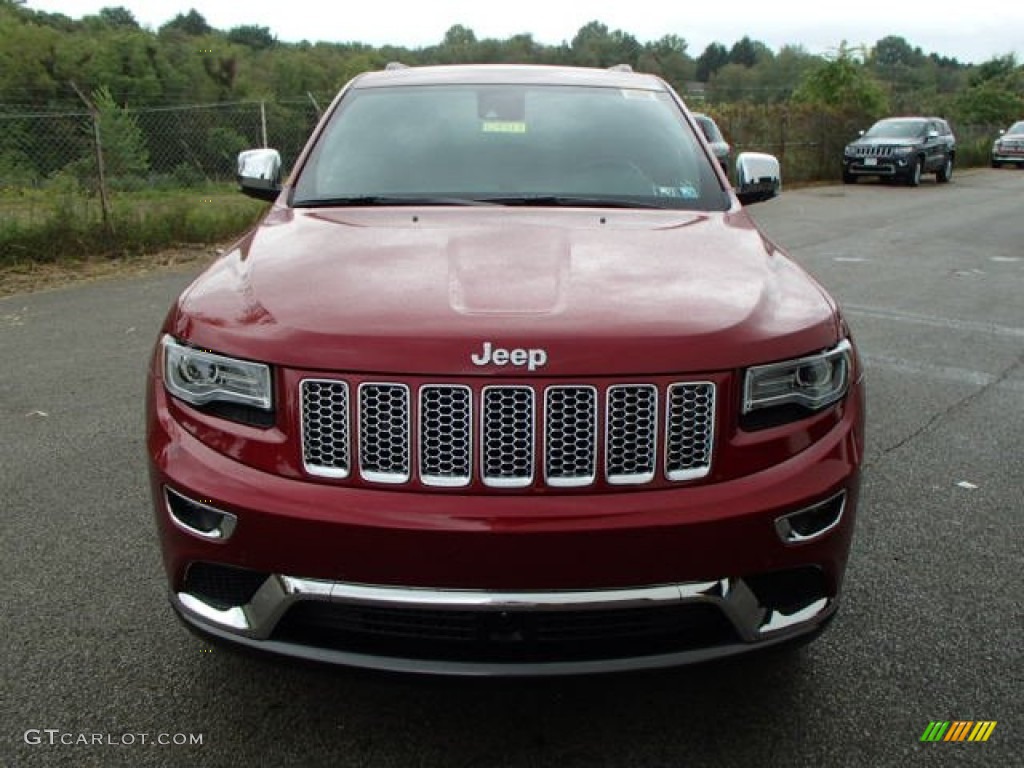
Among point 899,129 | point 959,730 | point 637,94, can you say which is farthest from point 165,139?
point 899,129

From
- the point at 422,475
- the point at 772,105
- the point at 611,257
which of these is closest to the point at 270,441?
the point at 422,475

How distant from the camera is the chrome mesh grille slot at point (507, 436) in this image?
6.89ft

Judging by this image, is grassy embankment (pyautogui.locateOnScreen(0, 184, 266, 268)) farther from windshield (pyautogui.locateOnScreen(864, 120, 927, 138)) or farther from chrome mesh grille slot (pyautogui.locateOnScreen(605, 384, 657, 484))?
windshield (pyautogui.locateOnScreen(864, 120, 927, 138))

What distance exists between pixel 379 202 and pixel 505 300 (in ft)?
4.03

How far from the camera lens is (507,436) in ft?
6.94

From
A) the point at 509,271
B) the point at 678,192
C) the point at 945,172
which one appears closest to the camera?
the point at 509,271

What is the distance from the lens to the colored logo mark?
2.51m

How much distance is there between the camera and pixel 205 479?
2.20 meters

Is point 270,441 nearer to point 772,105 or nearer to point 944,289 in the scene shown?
point 944,289

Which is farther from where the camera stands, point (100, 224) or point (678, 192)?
point (100, 224)

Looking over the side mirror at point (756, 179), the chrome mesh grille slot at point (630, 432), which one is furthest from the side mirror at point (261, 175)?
the chrome mesh grille slot at point (630, 432)

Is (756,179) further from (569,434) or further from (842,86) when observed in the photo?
(842,86)

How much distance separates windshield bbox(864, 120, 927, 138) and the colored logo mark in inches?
983

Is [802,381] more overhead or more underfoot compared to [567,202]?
more underfoot
